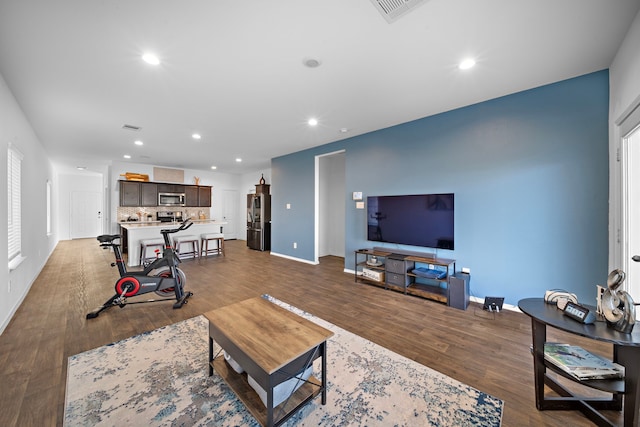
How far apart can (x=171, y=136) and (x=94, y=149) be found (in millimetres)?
2591

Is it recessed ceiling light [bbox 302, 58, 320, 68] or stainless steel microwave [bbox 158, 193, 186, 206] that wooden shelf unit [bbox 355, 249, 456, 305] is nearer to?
recessed ceiling light [bbox 302, 58, 320, 68]

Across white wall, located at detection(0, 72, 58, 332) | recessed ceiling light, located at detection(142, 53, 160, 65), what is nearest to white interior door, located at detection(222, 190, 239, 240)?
white wall, located at detection(0, 72, 58, 332)

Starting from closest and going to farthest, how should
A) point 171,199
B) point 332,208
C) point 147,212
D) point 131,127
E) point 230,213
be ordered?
point 131,127
point 332,208
point 147,212
point 171,199
point 230,213

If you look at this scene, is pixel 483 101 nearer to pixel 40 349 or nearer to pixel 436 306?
pixel 436 306

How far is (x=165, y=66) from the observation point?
2367 mm

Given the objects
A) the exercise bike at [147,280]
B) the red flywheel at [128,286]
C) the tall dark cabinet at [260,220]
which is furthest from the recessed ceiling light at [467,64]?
the tall dark cabinet at [260,220]

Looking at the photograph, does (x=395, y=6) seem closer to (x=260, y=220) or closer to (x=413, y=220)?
(x=413, y=220)

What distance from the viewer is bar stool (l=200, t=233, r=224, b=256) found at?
20.8 ft

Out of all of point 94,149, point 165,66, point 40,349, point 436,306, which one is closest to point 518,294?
point 436,306

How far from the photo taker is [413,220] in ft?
12.4

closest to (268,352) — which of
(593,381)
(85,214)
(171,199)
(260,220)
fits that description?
(593,381)

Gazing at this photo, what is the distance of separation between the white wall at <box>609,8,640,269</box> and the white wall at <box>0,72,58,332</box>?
5.77 metres

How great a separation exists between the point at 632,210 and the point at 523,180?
939 millimetres

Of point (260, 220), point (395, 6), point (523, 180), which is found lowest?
point (260, 220)
